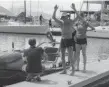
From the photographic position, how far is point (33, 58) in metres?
7.28

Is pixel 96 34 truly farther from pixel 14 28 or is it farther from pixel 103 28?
pixel 14 28

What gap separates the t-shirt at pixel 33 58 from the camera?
726cm

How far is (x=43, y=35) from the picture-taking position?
166ft

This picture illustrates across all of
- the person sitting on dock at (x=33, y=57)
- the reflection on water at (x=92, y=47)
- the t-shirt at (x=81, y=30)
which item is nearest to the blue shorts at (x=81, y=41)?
A: the t-shirt at (x=81, y=30)

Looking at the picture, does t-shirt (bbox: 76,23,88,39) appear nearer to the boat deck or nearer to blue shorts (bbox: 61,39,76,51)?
blue shorts (bbox: 61,39,76,51)

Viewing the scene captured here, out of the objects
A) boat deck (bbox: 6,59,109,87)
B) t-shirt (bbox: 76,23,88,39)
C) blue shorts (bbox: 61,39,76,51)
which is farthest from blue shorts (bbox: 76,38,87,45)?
boat deck (bbox: 6,59,109,87)

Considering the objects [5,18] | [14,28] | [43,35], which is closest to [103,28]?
[43,35]

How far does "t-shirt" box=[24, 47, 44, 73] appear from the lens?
23.8 feet

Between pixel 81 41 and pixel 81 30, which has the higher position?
pixel 81 30

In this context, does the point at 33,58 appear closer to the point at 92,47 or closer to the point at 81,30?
the point at 81,30

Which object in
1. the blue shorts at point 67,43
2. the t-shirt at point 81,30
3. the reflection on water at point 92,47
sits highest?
the t-shirt at point 81,30

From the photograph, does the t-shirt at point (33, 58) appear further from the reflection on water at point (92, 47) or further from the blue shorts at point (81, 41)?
the reflection on water at point (92, 47)

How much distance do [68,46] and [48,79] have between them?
3.39ft

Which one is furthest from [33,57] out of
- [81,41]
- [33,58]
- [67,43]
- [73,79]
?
[81,41]
